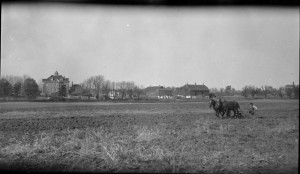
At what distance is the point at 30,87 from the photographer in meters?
15.9

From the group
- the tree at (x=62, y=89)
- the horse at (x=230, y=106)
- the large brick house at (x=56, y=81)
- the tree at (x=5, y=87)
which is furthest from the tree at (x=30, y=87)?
the horse at (x=230, y=106)

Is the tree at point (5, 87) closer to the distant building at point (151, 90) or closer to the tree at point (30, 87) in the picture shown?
the tree at point (30, 87)

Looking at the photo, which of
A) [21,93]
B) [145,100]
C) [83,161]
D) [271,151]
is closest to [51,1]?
[83,161]

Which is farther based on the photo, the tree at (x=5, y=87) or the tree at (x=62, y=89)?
the tree at (x=5, y=87)

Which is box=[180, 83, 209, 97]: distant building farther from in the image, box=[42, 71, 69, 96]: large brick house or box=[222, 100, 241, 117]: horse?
box=[42, 71, 69, 96]: large brick house

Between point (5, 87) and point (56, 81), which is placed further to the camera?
point (5, 87)

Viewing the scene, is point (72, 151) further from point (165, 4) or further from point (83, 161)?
point (165, 4)

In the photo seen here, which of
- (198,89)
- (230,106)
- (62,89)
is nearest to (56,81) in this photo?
(62,89)

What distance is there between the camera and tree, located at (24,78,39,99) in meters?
15.4

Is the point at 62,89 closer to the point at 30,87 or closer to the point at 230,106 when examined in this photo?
the point at 30,87

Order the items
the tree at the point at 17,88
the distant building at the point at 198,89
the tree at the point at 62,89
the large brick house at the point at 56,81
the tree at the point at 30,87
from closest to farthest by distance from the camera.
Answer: the large brick house at the point at 56,81, the distant building at the point at 198,89, the tree at the point at 62,89, the tree at the point at 30,87, the tree at the point at 17,88

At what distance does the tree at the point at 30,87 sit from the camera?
15.4 metres

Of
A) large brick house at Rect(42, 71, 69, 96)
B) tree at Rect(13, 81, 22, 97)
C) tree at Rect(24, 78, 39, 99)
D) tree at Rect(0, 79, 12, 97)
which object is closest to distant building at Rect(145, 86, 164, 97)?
large brick house at Rect(42, 71, 69, 96)

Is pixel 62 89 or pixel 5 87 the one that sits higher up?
pixel 5 87
